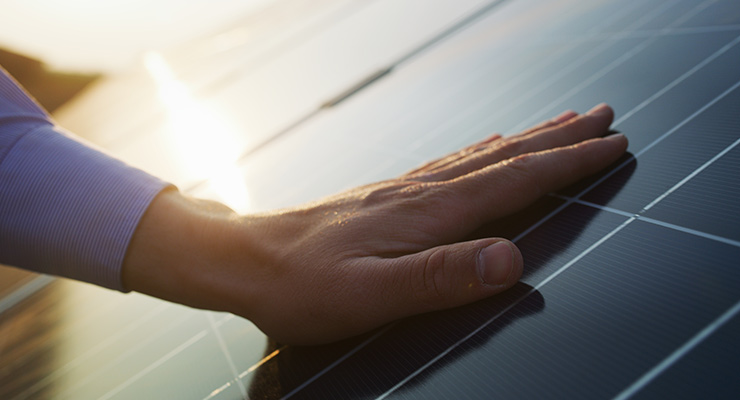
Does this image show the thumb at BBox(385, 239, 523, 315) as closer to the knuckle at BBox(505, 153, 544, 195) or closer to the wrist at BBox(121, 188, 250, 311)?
the knuckle at BBox(505, 153, 544, 195)

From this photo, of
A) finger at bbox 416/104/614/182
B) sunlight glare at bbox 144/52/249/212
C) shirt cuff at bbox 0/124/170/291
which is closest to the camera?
shirt cuff at bbox 0/124/170/291

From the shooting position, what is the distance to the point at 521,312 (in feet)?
4.45

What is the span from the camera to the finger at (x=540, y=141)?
204 cm

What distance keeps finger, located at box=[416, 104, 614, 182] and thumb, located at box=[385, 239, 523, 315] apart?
627 mm

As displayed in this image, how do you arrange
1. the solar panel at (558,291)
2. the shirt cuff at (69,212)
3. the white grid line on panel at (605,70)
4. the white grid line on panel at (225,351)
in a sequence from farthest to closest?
1. the white grid line on panel at (605,70)
2. the shirt cuff at (69,212)
3. the white grid line on panel at (225,351)
4. the solar panel at (558,291)

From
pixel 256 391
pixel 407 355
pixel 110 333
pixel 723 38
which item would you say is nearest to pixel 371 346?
pixel 407 355

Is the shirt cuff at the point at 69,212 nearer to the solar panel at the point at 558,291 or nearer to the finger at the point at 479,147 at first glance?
the solar panel at the point at 558,291

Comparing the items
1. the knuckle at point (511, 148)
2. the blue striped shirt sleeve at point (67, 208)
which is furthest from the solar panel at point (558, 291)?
the blue striped shirt sleeve at point (67, 208)

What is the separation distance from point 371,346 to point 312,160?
287 centimetres

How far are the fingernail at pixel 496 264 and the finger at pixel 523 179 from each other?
328mm

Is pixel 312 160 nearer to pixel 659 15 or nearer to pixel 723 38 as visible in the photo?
pixel 659 15

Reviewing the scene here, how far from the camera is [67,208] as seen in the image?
1962 mm

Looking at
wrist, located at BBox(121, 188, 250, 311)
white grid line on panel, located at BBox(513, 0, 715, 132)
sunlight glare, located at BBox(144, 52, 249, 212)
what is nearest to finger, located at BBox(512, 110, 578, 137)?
white grid line on panel, located at BBox(513, 0, 715, 132)

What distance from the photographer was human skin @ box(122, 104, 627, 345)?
1.49m
